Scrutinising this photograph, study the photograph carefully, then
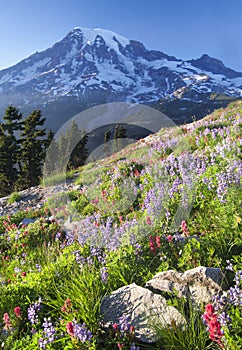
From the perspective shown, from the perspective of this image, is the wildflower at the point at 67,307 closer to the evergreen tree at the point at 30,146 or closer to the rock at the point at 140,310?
the rock at the point at 140,310

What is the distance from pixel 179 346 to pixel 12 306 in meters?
2.21

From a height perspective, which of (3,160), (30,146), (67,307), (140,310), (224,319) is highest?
(30,146)

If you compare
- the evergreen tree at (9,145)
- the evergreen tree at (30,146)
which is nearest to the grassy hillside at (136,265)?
the evergreen tree at (9,145)

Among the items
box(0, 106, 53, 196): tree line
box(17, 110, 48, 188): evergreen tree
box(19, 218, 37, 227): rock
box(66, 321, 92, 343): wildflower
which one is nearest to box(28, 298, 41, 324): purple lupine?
box(66, 321, 92, 343): wildflower

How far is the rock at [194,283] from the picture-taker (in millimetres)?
3274

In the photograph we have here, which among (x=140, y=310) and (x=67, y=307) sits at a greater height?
(x=67, y=307)

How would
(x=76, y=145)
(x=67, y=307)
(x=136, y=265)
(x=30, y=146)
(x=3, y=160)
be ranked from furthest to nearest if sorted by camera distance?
(x=76, y=145) < (x=30, y=146) < (x=3, y=160) < (x=136, y=265) < (x=67, y=307)

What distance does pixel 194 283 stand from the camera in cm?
342

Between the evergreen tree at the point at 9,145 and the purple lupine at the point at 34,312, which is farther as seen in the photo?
the evergreen tree at the point at 9,145

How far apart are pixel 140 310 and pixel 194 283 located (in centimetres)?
71

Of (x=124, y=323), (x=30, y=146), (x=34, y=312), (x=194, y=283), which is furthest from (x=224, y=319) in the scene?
(x=30, y=146)

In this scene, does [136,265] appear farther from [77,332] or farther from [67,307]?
[77,332]

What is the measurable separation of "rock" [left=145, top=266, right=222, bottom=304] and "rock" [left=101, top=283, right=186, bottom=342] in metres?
0.20

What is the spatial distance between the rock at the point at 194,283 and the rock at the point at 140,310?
200mm
